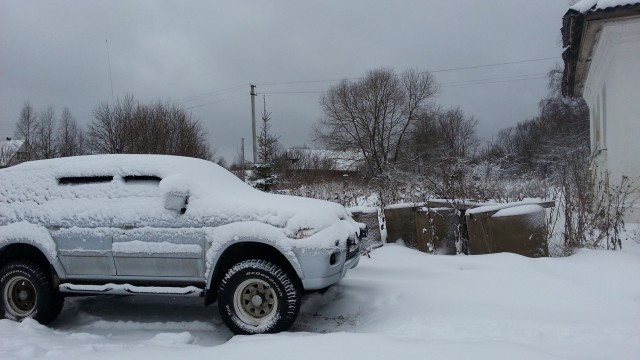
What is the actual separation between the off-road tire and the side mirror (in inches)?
64.2

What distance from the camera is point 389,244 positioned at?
8219 millimetres

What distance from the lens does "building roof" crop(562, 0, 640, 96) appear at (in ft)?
26.5

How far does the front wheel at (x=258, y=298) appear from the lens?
4.69m

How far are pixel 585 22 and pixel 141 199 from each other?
26.3 feet

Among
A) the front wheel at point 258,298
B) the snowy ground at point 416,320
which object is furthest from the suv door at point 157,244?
the snowy ground at point 416,320

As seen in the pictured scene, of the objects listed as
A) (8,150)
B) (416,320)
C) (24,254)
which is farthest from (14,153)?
(416,320)

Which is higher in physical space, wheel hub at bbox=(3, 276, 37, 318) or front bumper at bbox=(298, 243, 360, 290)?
front bumper at bbox=(298, 243, 360, 290)

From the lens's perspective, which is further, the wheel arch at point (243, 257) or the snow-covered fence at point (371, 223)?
the snow-covered fence at point (371, 223)

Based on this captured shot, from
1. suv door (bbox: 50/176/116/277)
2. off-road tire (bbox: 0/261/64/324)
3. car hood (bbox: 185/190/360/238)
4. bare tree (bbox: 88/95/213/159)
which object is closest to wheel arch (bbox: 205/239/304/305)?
car hood (bbox: 185/190/360/238)

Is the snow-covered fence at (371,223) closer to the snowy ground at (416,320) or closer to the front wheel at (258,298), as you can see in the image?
the snowy ground at (416,320)

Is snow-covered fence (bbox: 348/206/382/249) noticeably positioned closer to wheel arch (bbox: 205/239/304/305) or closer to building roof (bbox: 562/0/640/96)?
wheel arch (bbox: 205/239/304/305)

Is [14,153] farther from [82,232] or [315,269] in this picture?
[315,269]

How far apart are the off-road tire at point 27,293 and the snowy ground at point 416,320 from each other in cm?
22

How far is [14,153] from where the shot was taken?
1753 inches
